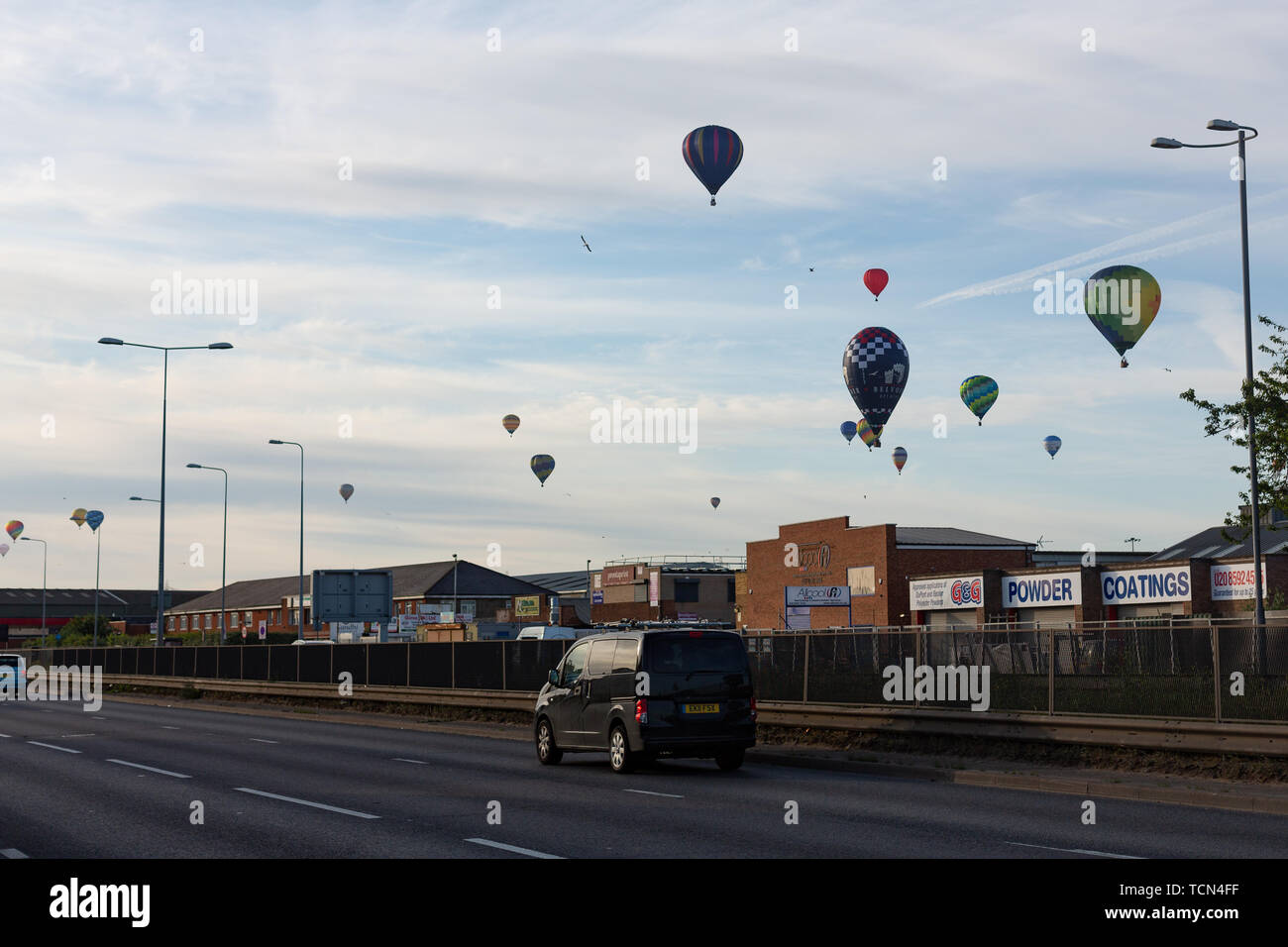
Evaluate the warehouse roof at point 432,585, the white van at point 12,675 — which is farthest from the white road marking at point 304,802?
the warehouse roof at point 432,585

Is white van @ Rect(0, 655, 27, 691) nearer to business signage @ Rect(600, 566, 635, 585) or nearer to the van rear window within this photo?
the van rear window

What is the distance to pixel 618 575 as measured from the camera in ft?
379

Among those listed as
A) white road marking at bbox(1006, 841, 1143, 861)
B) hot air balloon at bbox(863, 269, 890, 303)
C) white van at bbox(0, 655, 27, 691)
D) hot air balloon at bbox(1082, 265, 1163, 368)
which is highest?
hot air balloon at bbox(863, 269, 890, 303)

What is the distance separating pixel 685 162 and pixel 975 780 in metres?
37.3

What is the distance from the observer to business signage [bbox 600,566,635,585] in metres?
114

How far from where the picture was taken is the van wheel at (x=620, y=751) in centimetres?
2041

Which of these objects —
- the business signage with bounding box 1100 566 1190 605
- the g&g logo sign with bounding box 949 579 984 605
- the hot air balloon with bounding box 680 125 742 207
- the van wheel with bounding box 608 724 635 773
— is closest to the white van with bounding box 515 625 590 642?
the hot air balloon with bounding box 680 125 742 207

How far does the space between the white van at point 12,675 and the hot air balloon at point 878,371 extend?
3772 cm

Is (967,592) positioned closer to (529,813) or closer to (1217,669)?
(1217,669)

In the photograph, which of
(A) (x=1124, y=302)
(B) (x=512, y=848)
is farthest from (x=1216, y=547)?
(B) (x=512, y=848)

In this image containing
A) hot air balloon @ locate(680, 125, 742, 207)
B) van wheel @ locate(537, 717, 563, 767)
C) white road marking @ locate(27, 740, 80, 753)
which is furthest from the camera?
hot air balloon @ locate(680, 125, 742, 207)

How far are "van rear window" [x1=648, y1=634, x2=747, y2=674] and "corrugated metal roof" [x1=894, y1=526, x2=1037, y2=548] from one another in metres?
57.2
